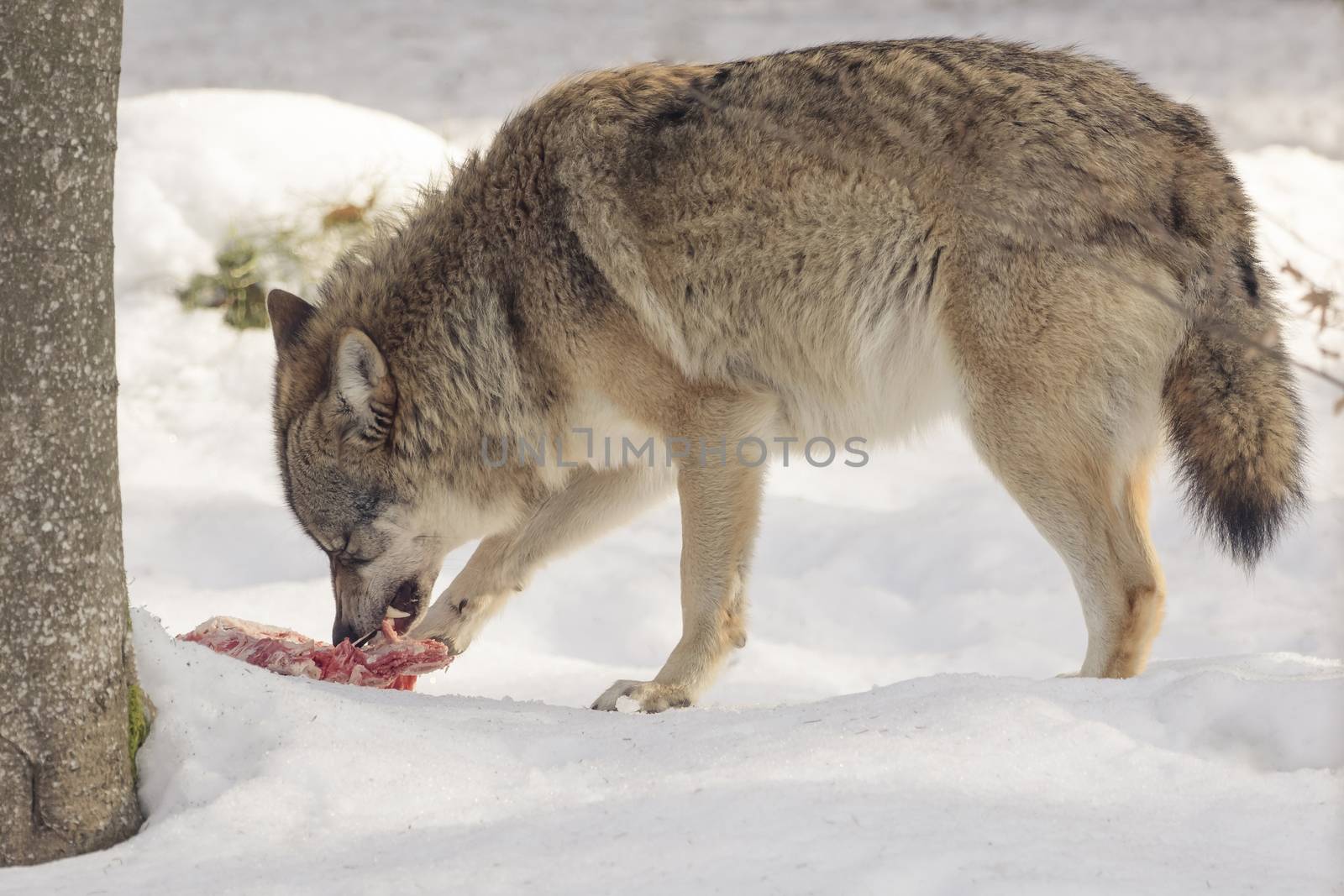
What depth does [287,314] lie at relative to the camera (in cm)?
429

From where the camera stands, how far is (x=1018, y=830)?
7.23 feet

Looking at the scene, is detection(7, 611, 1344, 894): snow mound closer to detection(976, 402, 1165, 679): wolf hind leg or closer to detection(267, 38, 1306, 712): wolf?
detection(976, 402, 1165, 679): wolf hind leg

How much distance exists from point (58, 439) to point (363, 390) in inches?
65.2

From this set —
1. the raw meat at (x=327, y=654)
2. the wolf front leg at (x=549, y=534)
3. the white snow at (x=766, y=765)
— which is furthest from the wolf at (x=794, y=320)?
the white snow at (x=766, y=765)

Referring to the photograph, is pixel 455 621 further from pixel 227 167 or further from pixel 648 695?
pixel 227 167

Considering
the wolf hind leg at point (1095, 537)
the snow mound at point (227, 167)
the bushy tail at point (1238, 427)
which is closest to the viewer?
the bushy tail at point (1238, 427)

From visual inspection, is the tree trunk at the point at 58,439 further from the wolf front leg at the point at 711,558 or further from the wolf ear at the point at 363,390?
the wolf front leg at the point at 711,558

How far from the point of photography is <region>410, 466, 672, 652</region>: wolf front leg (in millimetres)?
4512

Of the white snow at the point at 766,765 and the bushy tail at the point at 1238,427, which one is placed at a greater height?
the bushy tail at the point at 1238,427

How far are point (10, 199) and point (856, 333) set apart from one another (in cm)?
229

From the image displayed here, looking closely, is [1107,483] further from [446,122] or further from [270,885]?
[446,122]

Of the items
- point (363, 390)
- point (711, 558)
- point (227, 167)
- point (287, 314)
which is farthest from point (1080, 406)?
point (227, 167)

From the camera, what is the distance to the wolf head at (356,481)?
4.04 m

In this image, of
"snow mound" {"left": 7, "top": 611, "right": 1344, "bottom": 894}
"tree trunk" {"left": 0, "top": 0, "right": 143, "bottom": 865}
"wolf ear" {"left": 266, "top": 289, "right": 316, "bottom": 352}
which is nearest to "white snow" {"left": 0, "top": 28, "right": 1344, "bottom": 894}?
"snow mound" {"left": 7, "top": 611, "right": 1344, "bottom": 894}
